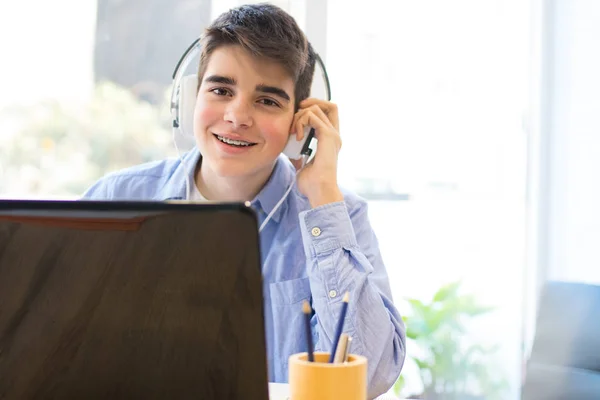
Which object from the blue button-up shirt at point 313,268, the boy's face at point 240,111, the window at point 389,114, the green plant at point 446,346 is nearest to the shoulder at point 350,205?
the blue button-up shirt at point 313,268

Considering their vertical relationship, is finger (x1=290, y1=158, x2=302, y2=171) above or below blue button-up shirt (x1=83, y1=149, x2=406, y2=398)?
above

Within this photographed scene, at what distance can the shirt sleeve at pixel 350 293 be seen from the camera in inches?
50.2

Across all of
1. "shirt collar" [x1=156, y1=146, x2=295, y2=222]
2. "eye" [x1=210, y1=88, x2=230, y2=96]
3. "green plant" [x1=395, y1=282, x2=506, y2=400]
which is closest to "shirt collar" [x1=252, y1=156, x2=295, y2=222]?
"shirt collar" [x1=156, y1=146, x2=295, y2=222]

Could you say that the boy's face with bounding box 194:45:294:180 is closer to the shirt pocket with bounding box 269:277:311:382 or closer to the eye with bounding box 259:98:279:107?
the eye with bounding box 259:98:279:107

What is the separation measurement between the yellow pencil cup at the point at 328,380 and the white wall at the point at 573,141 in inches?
75.9

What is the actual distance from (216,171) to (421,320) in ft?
4.72

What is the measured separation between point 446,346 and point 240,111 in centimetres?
159

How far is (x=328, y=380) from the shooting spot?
2.39 ft

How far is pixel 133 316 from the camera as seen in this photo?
0.65 meters

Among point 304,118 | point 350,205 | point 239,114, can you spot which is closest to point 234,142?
point 239,114

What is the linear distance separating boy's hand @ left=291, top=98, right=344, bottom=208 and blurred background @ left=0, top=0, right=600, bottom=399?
1.04 m

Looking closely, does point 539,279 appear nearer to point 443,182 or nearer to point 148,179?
point 443,182

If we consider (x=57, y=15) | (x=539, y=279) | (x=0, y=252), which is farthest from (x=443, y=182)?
(x=0, y=252)

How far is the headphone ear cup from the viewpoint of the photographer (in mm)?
1511
